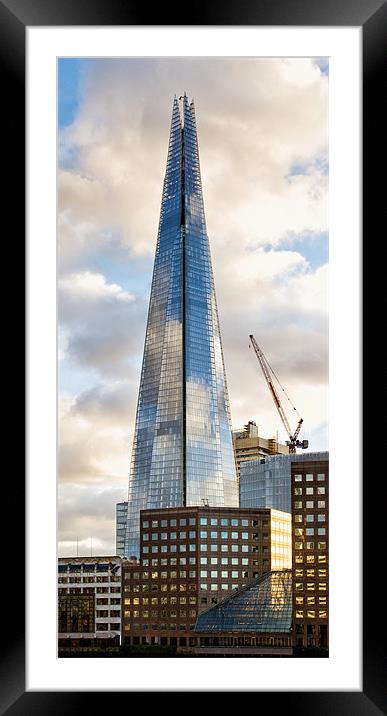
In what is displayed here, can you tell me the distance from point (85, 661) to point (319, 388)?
58.6ft

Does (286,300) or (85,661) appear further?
(286,300)

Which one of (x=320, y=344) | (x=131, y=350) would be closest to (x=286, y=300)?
(x=320, y=344)

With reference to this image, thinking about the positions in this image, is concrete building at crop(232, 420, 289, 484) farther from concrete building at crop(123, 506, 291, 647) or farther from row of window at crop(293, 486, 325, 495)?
concrete building at crop(123, 506, 291, 647)

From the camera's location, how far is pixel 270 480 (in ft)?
66.2

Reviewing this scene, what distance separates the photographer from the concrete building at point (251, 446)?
20.2 m


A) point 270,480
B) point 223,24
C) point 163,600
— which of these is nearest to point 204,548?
point 163,600

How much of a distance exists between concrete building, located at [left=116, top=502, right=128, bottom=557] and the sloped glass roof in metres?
2.50

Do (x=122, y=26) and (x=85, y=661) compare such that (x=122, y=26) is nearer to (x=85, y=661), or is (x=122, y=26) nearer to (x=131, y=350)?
(x=85, y=661)

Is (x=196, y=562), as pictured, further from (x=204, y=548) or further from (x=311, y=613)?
(x=311, y=613)

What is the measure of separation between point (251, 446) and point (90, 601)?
5.41m

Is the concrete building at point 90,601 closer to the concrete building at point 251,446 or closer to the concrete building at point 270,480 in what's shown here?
the concrete building at point 270,480

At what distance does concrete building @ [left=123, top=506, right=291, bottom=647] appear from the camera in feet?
64.4

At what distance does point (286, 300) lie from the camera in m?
18.0
